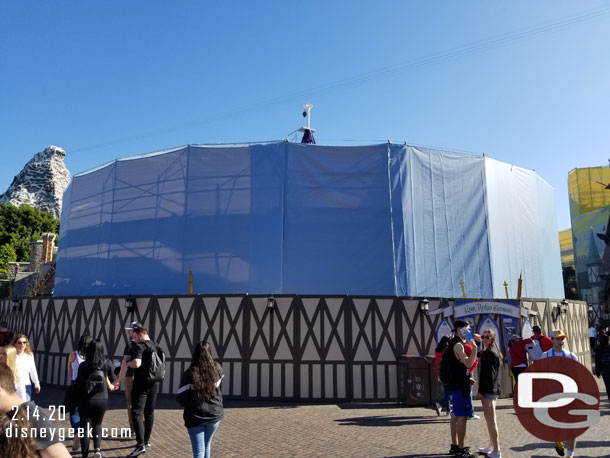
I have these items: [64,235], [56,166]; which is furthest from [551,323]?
[56,166]

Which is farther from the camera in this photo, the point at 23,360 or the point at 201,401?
the point at 23,360

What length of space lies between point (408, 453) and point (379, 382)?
5.04 meters

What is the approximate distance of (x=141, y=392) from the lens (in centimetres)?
630

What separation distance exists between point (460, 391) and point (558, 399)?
1187mm

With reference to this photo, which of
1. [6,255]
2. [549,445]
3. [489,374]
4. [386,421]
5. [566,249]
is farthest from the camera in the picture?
[566,249]

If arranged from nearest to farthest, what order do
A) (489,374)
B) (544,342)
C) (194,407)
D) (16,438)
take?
(16,438)
(194,407)
(489,374)
(544,342)

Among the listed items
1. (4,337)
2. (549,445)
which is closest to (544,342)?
(549,445)

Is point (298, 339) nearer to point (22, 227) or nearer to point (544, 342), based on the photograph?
point (544, 342)

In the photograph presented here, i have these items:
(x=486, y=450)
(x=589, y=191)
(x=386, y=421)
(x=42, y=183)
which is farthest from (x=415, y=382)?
(x=42, y=183)

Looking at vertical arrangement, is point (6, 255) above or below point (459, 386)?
above

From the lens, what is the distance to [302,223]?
48.2 feet

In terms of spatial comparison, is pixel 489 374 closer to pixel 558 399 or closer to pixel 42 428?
pixel 558 399

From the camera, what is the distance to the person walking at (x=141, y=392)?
6262 mm

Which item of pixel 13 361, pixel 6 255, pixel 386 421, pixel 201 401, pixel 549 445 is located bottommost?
pixel 386 421
